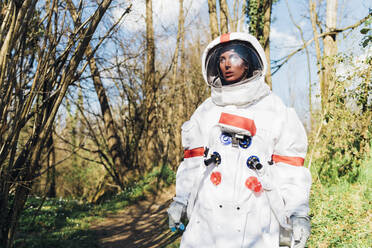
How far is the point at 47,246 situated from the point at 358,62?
235 inches

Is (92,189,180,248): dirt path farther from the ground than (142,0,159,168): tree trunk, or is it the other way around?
(142,0,159,168): tree trunk

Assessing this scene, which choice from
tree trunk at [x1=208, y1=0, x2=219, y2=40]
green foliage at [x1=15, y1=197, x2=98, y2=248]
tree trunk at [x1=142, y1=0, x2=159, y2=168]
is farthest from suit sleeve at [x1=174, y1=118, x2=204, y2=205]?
tree trunk at [x1=142, y1=0, x2=159, y2=168]

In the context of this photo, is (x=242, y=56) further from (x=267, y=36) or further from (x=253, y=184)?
(x=267, y=36)

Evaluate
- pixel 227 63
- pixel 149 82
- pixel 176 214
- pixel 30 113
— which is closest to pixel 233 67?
pixel 227 63

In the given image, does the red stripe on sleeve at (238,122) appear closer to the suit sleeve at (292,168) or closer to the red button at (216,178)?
the suit sleeve at (292,168)

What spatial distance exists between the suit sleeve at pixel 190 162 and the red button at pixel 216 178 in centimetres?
23

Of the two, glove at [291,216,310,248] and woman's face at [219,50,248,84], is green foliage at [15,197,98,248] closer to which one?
woman's face at [219,50,248,84]

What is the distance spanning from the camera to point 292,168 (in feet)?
7.84

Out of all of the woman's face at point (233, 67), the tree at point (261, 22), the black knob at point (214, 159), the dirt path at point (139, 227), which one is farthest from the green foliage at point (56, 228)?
the tree at point (261, 22)

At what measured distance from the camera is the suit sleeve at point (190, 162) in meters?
2.64

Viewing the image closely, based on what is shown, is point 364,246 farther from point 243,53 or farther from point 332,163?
point 243,53

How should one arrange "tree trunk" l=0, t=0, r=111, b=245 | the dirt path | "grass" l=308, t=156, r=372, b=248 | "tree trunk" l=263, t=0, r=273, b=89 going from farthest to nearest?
"tree trunk" l=263, t=0, r=273, b=89
the dirt path
"grass" l=308, t=156, r=372, b=248
"tree trunk" l=0, t=0, r=111, b=245

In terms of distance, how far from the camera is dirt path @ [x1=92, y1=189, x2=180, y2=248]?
6.41 meters

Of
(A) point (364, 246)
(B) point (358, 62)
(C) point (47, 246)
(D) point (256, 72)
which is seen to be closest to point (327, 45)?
(B) point (358, 62)
